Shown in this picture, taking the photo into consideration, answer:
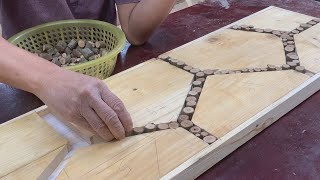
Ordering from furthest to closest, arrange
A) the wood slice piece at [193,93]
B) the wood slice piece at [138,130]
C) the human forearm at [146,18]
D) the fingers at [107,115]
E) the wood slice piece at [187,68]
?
the human forearm at [146,18], the wood slice piece at [187,68], the wood slice piece at [193,93], the wood slice piece at [138,130], the fingers at [107,115]

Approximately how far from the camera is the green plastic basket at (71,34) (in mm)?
1047

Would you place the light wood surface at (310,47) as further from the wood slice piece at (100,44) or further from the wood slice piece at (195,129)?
the wood slice piece at (100,44)

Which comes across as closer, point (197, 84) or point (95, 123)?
point (95, 123)

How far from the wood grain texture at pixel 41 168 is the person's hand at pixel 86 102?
0.07 m

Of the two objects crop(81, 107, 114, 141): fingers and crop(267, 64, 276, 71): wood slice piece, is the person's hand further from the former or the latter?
crop(267, 64, 276, 71): wood slice piece

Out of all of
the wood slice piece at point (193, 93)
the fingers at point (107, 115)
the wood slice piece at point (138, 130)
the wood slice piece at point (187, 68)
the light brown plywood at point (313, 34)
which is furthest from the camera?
the light brown plywood at point (313, 34)

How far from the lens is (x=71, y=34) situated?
3.79ft

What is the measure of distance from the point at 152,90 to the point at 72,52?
271 millimetres

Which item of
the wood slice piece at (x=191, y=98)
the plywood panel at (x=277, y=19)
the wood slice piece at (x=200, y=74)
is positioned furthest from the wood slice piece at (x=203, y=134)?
the plywood panel at (x=277, y=19)

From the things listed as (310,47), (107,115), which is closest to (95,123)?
(107,115)

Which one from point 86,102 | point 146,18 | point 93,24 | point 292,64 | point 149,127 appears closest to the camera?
point 86,102

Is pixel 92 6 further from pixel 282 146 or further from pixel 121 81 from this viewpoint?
pixel 282 146

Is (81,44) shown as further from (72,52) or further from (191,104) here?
(191,104)

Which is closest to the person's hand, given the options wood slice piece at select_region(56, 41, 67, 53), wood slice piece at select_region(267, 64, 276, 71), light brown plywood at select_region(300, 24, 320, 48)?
wood slice piece at select_region(56, 41, 67, 53)
